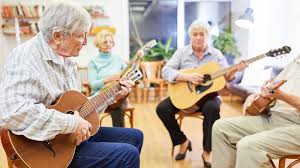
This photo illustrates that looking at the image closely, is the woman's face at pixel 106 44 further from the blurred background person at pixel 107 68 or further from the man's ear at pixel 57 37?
the man's ear at pixel 57 37

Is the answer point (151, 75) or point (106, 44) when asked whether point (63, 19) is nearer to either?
point (106, 44)

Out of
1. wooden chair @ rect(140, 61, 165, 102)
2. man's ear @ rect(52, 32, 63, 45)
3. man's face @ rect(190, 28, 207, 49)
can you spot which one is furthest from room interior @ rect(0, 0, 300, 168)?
man's ear @ rect(52, 32, 63, 45)

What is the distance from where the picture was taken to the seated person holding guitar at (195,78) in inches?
106

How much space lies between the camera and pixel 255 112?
7.23 ft

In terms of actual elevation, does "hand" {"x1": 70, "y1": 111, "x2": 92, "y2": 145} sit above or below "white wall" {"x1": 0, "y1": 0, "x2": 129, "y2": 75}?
below

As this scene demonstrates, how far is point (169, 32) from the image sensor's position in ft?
19.9

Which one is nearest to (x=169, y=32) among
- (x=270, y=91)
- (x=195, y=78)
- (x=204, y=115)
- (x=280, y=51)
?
(x=195, y=78)

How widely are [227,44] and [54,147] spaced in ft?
15.1

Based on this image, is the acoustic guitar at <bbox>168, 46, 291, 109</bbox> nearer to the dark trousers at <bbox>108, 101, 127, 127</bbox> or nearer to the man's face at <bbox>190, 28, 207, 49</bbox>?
the man's face at <bbox>190, 28, 207, 49</bbox>

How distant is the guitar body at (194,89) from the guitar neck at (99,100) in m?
Result: 0.97

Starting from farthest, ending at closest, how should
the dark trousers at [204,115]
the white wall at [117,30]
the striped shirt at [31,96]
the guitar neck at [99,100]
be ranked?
the white wall at [117,30]
the dark trousers at [204,115]
the guitar neck at [99,100]
the striped shirt at [31,96]

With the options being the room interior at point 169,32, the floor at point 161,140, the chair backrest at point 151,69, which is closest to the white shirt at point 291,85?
the floor at point 161,140

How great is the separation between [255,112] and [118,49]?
12.6ft

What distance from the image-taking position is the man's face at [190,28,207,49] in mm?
2816
